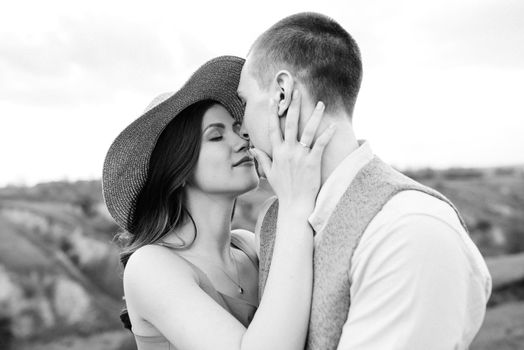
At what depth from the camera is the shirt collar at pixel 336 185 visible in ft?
4.73

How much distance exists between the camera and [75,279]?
3889 millimetres

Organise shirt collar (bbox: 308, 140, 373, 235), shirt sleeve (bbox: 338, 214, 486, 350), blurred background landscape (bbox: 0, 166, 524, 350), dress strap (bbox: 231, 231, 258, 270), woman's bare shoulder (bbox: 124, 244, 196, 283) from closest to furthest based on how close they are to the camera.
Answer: shirt sleeve (bbox: 338, 214, 486, 350), shirt collar (bbox: 308, 140, 373, 235), woman's bare shoulder (bbox: 124, 244, 196, 283), dress strap (bbox: 231, 231, 258, 270), blurred background landscape (bbox: 0, 166, 524, 350)

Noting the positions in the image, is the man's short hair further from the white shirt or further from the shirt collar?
the white shirt

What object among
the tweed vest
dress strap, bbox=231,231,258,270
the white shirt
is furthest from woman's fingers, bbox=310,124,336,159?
dress strap, bbox=231,231,258,270

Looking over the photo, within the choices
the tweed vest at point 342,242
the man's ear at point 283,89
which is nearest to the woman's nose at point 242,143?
the man's ear at point 283,89

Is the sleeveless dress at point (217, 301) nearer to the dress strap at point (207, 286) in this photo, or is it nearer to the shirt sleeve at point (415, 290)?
the dress strap at point (207, 286)

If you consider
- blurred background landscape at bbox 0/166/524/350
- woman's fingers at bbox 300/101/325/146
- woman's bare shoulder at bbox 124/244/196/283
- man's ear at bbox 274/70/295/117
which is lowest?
blurred background landscape at bbox 0/166/524/350

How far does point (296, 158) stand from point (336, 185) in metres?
0.13

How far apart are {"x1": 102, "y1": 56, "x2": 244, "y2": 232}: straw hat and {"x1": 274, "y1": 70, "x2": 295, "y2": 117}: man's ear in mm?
448

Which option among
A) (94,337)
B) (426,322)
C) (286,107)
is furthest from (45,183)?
(426,322)

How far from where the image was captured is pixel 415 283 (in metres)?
1.17

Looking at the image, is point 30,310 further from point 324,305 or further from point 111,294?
point 324,305

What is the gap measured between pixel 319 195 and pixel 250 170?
0.55 metres

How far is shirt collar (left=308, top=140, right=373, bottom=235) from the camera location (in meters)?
1.44
